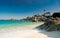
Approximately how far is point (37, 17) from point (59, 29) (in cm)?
3325

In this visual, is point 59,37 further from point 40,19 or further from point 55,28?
point 40,19

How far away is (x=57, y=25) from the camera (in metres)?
8.37

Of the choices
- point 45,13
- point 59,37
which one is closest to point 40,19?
point 45,13

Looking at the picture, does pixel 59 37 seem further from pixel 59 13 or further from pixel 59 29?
pixel 59 13

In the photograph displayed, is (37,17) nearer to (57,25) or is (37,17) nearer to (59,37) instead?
(57,25)

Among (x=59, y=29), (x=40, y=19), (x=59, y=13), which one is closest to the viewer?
(x=59, y=29)

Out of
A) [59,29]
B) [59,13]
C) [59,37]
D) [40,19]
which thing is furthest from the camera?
[40,19]

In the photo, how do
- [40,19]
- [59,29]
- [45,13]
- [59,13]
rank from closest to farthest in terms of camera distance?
[59,29], [59,13], [40,19], [45,13]

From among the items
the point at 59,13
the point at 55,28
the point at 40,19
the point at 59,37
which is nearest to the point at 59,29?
the point at 55,28

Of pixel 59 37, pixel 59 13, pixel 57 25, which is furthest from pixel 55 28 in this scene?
pixel 59 13

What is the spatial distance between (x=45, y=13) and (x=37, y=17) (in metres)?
6.37

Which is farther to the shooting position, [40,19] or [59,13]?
[40,19]

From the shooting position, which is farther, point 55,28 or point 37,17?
point 37,17

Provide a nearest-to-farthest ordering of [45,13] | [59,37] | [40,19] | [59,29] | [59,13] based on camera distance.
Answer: [59,37] < [59,29] < [59,13] < [40,19] < [45,13]
